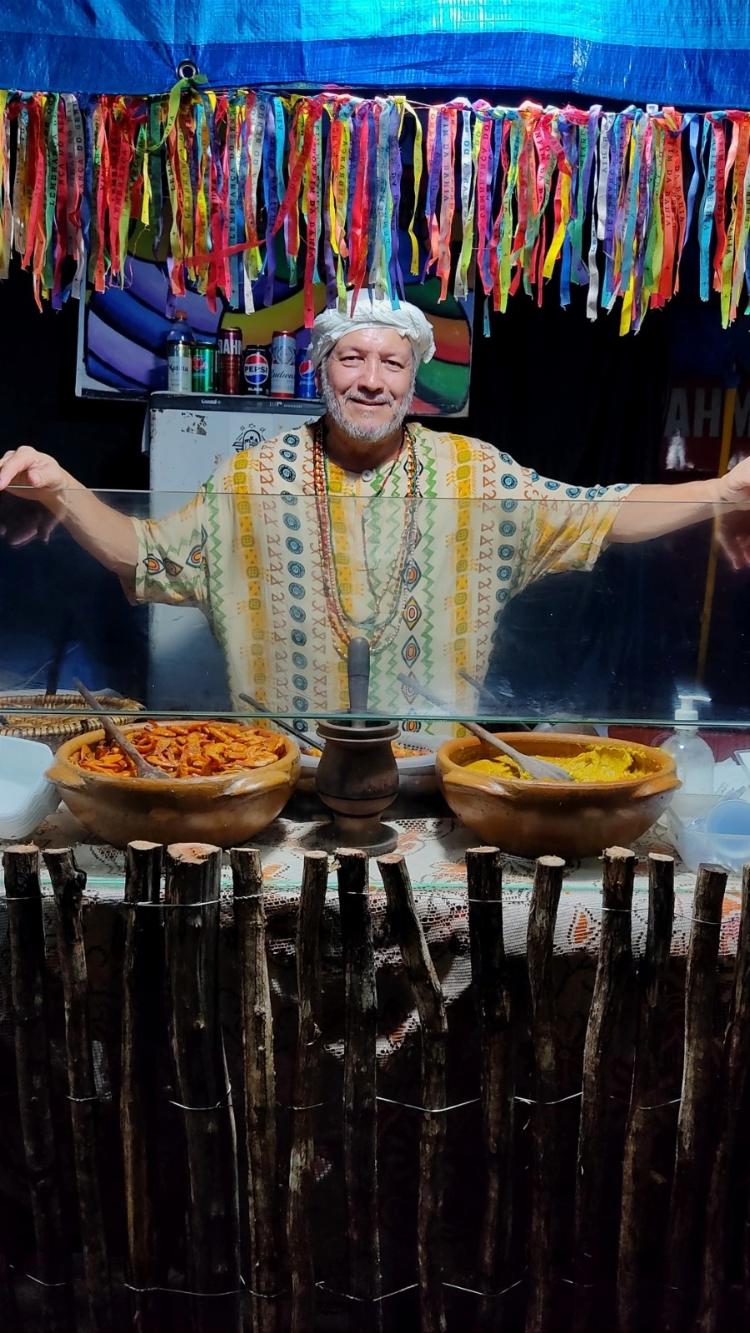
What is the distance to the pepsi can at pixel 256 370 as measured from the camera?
146 inches

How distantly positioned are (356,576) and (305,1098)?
0.73 m

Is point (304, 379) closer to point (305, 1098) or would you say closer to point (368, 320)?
point (368, 320)

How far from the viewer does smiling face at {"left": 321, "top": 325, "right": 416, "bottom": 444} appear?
2439 mm

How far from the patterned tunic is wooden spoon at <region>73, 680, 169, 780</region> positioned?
0.15 m

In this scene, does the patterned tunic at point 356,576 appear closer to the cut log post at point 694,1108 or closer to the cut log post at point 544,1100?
the cut log post at point 544,1100

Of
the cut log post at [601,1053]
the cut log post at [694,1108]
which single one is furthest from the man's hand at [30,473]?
the cut log post at [694,1108]

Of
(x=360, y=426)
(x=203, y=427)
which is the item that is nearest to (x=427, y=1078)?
(x=360, y=426)

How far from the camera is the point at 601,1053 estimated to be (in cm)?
133

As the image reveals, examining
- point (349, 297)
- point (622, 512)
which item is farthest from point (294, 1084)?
point (349, 297)

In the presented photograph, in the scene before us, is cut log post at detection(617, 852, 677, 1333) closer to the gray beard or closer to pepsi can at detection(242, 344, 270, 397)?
the gray beard

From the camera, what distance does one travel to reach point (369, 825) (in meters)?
1.46

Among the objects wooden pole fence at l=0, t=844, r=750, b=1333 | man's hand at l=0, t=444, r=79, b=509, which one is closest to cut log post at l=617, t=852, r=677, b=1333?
wooden pole fence at l=0, t=844, r=750, b=1333

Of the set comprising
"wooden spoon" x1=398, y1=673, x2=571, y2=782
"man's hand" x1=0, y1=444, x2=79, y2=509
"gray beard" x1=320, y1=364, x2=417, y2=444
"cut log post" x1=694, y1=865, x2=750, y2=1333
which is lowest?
"cut log post" x1=694, y1=865, x2=750, y2=1333

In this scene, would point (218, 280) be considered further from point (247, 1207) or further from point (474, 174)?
point (247, 1207)
